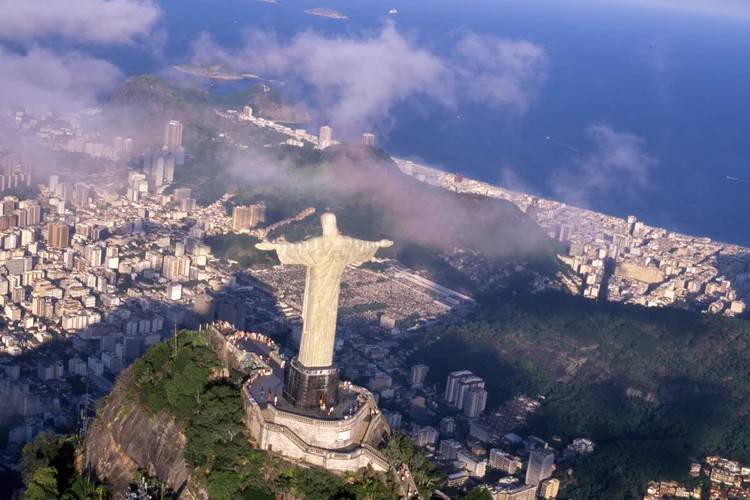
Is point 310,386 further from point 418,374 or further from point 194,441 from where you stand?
point 418,374

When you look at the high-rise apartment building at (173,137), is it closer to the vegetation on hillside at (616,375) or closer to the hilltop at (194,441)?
the vegetation on hillside at (616,375)

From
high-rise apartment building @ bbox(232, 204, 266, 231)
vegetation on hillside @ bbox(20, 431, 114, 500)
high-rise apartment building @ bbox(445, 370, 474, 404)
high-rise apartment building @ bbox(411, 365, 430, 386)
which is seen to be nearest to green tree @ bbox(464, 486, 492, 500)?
vegetation on hillside @ bbox(20, 431, 114, 500)

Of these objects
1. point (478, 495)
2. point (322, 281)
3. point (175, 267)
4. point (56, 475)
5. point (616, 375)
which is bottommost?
point (175, 267)

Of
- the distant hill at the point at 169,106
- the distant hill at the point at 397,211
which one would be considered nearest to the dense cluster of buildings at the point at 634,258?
the distant hill at the point at 397,211

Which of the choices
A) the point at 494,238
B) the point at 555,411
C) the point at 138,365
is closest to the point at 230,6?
the point at 494,238

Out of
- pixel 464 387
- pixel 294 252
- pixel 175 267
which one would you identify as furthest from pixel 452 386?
pixel 294 252

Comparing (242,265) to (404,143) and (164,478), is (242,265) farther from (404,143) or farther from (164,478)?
(404,143)
